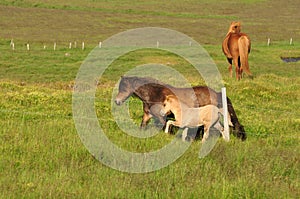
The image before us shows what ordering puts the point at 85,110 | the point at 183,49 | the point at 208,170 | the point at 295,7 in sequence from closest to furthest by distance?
the point at 208,170 → the point at 85,110 → the point at 183,49 → the point at 295,7

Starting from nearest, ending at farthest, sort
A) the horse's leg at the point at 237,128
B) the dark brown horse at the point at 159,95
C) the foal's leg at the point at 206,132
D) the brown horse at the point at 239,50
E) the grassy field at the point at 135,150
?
the grassy field at the point at 135,150 → the foal's leg at the point at 206,132 → the horse's leg at the point at 237,128 → the dark brown horse at the point at 159,95 → the brown horse at the point at 239,50

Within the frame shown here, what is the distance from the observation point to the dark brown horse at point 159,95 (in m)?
11.2

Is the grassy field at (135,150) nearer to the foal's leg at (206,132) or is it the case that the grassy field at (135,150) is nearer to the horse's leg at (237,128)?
the horse's leg at (237,128)

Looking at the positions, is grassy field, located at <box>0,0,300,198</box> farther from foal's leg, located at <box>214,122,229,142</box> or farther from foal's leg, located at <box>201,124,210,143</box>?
foal's leg, located at <box>201,124,210,143</box>

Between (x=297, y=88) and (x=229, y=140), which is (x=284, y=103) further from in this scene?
(x=229, y=140)

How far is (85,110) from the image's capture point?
13.3 meters

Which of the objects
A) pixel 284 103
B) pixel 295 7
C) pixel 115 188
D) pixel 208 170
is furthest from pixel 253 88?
pixel 295 7

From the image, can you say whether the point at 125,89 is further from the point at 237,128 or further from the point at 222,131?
the point at 237,128

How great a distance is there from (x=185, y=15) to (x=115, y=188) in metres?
97.3

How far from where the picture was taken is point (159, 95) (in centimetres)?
1138

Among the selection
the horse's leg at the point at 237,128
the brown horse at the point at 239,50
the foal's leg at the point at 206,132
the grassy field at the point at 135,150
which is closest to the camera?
the grassy field at the point at 135,150

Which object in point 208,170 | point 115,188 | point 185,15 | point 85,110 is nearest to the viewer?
point 115,188

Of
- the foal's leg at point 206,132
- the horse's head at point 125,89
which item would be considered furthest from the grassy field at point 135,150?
the horse's head at point 125,89

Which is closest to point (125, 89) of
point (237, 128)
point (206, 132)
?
point (206, 132)
